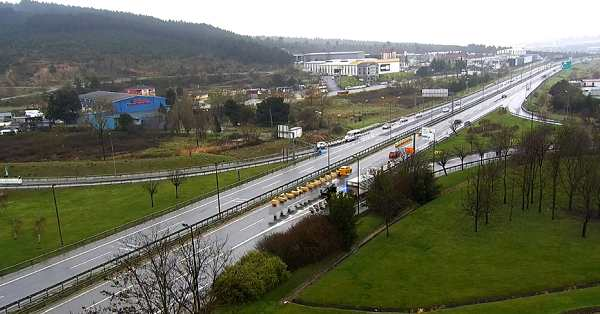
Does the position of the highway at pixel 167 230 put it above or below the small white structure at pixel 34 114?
below

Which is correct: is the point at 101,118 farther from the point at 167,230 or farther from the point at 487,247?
the point at 487,247

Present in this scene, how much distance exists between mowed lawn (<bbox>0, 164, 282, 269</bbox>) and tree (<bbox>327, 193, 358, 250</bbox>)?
61.0 ft

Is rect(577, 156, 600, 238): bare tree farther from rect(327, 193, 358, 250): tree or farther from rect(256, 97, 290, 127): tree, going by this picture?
rect(256, 97, 290, 127): tree

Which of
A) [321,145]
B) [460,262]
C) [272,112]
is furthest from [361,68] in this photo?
[460,262]

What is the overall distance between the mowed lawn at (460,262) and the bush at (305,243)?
1.78 meters

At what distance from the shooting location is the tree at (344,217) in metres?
32.1

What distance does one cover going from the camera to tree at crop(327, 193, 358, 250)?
32.1 meters

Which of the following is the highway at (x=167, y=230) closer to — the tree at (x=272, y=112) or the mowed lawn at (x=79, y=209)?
the mowed lawn at (x=79, y=209)

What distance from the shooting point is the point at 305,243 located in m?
31.4

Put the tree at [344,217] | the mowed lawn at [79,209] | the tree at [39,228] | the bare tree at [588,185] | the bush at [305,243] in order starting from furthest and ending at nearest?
1. the tree at [39,228]
2. the mowed lawn at [79,209]
3. the bare tree at [588,185]
4. the tree at [344,217]
5. the bush at [305,243]

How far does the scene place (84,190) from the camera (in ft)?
169

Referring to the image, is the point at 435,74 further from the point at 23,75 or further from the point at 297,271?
the point at 297,271

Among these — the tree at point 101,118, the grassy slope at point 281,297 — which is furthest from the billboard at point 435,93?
the grassy slope at point 281,297

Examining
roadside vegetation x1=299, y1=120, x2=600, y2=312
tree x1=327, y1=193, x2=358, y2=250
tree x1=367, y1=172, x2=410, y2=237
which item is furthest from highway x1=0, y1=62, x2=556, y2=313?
roadside vegetation x1=299, y1=120, x2=600, y2=312
